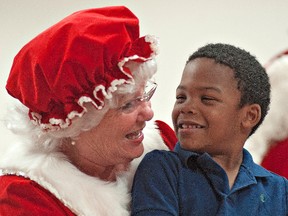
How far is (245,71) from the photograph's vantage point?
1.14 m

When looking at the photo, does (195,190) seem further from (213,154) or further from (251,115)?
(251,115)

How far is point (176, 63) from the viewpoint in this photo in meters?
2.25

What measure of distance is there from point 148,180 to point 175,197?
7 centimetres

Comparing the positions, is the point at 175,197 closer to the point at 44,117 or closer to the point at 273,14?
the point at 44,117

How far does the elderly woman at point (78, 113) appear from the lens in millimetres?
979

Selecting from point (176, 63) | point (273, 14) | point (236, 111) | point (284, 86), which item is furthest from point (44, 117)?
point (273, 14)

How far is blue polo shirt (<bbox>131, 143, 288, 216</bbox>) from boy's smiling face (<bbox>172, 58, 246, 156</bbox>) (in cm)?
4

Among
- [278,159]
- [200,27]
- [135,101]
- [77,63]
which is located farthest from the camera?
[200,27]

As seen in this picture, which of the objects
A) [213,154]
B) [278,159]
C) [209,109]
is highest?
[209,109]

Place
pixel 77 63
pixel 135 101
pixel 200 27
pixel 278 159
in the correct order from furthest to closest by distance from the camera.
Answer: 1. pixel 200 27
2. pixel 278 159
3. pixel 135 101
4. pixel 77 63

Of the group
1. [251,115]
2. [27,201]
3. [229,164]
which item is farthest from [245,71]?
[27,201]

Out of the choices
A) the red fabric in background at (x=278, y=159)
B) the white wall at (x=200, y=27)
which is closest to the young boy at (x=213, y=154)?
the red fabric in background at (x=278, y=159)

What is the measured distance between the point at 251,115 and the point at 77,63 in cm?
43

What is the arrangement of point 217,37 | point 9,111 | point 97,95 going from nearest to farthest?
1. point 97,95
2. point 9,111
3. point 217,37
